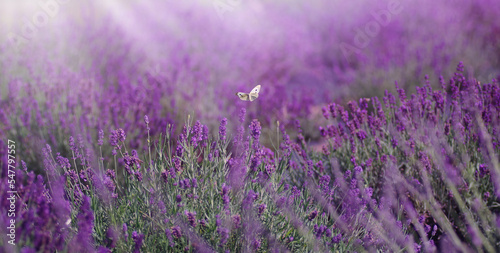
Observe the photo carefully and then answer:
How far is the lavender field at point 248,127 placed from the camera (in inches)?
65.2

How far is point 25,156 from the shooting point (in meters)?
2.89

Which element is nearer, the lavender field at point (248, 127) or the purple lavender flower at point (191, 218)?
the purple lavender flower at point (191, 218)

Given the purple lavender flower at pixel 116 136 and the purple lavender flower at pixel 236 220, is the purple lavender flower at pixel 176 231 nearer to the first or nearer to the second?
the purple lavender flower at pixel 236 220

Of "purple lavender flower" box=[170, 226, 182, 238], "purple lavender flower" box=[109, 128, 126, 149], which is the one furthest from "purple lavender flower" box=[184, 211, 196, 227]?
"purple lavender flower" box=[109, 128, 126, 149]

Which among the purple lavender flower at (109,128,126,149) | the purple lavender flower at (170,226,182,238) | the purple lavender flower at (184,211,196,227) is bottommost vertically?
the purple lavender flower at (170,226,182,238)

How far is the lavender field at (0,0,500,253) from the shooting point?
5.44 ft

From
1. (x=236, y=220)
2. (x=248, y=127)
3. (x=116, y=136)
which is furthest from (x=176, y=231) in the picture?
(x=248, y=127)

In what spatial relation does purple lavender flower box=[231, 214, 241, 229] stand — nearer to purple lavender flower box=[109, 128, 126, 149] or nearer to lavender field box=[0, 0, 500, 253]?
lavender field box=[0, 0, 500, 253]

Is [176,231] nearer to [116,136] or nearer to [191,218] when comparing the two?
[191,218]

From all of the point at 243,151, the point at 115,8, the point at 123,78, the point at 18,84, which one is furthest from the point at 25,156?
the point at 115,8

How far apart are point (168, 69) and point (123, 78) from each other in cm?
70

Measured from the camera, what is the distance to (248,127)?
2.59 metres

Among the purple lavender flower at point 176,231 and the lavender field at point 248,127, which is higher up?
the lavender field at point 248,127

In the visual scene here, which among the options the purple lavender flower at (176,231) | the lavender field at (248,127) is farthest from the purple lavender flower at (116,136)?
the purple lavender flower at (176,231)
